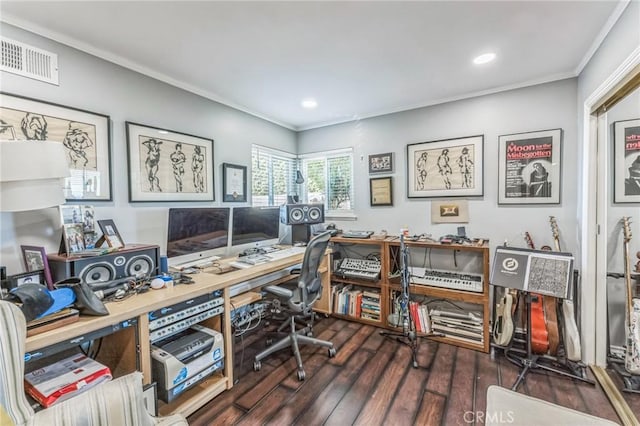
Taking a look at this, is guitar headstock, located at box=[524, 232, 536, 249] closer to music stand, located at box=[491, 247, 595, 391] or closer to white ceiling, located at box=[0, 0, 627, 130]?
music stand, located at box=[491, 247, 595, 391]

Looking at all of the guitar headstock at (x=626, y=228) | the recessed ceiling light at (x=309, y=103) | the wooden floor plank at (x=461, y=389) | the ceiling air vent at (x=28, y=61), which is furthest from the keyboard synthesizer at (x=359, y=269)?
the ceiling air vent at (x=28, y=61)

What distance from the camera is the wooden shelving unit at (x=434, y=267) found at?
2434 millimetres

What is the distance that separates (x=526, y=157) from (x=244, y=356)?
309cm

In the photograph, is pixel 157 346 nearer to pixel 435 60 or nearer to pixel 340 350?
pixel 340 350

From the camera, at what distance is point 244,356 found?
2361mm

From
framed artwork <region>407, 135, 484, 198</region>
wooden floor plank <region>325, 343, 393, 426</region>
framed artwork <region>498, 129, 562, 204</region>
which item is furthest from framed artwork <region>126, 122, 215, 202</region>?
framed artwork <region>498, 129, 562, 204</region>

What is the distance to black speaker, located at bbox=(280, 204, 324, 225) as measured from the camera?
3193mm

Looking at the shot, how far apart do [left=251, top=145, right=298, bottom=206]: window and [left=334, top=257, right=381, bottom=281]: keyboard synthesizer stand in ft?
3.98

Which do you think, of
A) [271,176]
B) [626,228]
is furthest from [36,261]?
[626,228]

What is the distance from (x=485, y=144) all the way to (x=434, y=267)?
4.44 ft

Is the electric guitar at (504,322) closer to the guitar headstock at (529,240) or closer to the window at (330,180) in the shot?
the guitar headstock at (529,240)

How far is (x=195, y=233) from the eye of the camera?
2.24 m

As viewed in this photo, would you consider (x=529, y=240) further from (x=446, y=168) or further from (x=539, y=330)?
(x=446, y=168)

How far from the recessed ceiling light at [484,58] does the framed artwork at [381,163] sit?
125cm
